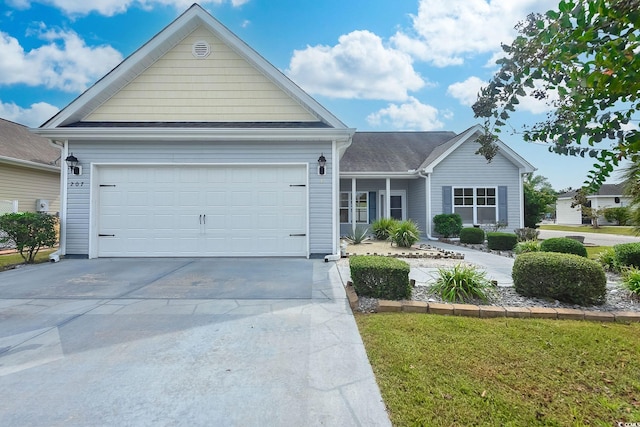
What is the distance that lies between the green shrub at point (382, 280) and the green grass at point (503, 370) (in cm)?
52

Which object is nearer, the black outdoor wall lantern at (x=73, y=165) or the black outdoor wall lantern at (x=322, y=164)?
the black outdoor wall lantern at (x=73, y=165)

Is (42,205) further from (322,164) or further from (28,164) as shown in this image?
(322,164)

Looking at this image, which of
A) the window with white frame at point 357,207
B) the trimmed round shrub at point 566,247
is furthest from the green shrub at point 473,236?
the window with white frame at point 357,207

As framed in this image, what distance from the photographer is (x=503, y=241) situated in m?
10.0

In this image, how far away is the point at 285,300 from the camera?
4.41 m

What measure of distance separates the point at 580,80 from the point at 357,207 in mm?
13248

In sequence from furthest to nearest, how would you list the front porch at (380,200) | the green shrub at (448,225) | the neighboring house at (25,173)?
the front porch at (380,200) → the green shrub at (448,225) → the neighboring house at (25,173)

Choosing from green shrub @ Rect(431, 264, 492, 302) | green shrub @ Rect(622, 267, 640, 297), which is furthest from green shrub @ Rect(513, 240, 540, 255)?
green shrub @ Rect(431, 264, 492, 302)

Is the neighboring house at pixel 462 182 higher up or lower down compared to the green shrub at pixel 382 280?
higher up

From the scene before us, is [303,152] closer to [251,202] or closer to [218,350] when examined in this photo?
[251,202]

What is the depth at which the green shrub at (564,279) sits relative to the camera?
4051 millimetres

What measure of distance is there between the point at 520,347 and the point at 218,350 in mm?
2882

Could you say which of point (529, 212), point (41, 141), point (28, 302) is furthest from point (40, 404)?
point (529, 212)

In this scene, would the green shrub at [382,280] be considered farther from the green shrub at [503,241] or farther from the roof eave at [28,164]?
the roof eave at [28,164]
